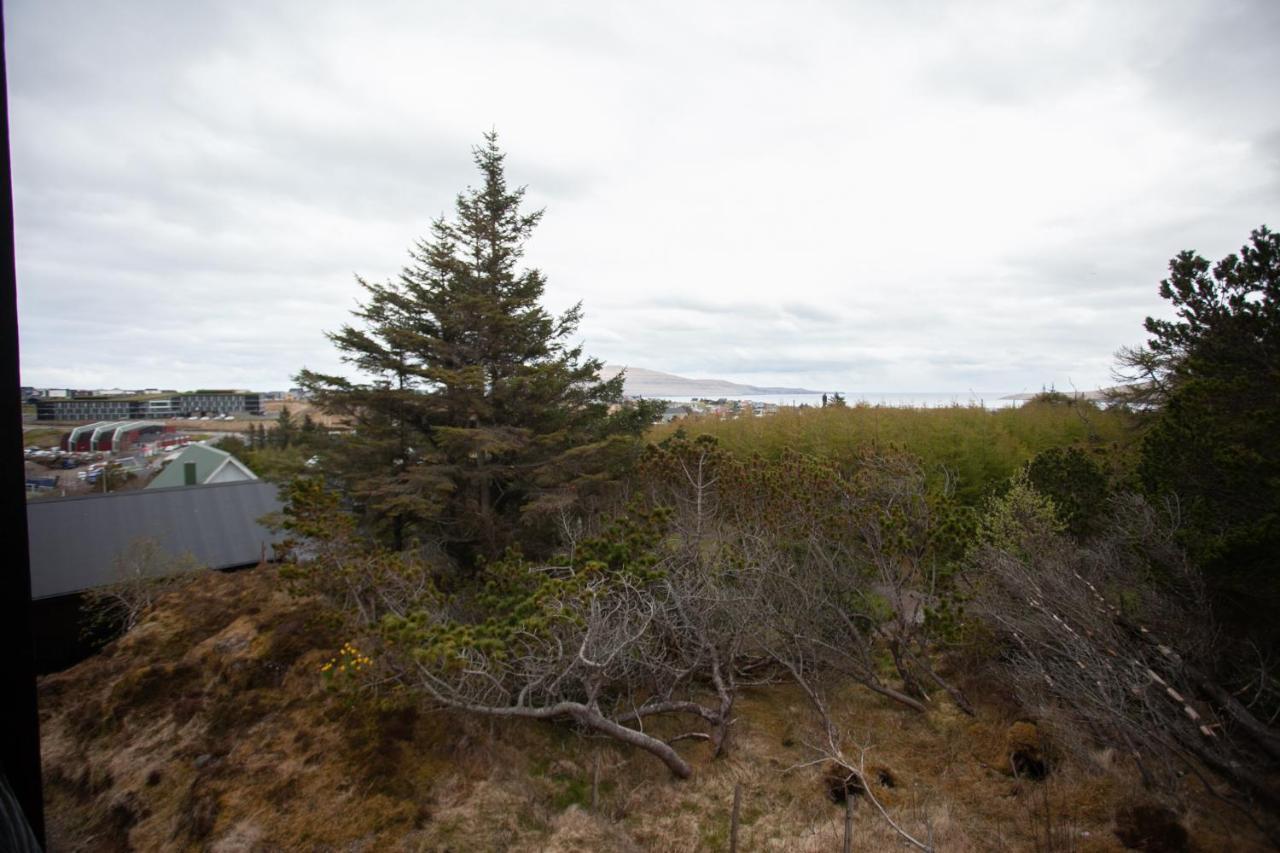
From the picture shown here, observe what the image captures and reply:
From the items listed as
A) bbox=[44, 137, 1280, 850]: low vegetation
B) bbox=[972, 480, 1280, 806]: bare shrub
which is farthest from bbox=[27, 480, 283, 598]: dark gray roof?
bbox=[972, 480, 1280, 806]: bare shrub

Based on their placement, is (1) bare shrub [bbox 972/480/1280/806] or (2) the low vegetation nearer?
(1) bare shrub [bbox 972/480/1280/806]

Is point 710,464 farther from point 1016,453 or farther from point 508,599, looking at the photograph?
point 1016,453

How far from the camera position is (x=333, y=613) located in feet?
19.5

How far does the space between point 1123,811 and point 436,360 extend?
11959mm

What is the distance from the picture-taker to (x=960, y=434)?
38.4 feet

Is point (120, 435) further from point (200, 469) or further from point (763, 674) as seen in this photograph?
point (763, 674)

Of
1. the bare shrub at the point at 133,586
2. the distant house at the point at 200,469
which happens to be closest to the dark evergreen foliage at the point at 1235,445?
the bare shrub at the point at 133,586

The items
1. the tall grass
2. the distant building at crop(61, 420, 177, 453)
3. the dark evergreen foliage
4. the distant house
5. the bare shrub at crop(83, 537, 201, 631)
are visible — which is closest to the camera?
the dark evergreen foliage

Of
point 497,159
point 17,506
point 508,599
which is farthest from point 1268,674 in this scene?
point 497,159

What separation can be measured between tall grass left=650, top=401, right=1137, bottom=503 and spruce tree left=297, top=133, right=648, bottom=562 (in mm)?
4196

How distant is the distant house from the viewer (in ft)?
51.7

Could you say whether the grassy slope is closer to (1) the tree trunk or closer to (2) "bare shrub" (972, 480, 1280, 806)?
(1) the tree trunk

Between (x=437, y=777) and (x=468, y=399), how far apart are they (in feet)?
21.9

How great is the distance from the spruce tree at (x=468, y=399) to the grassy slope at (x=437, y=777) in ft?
12.6
